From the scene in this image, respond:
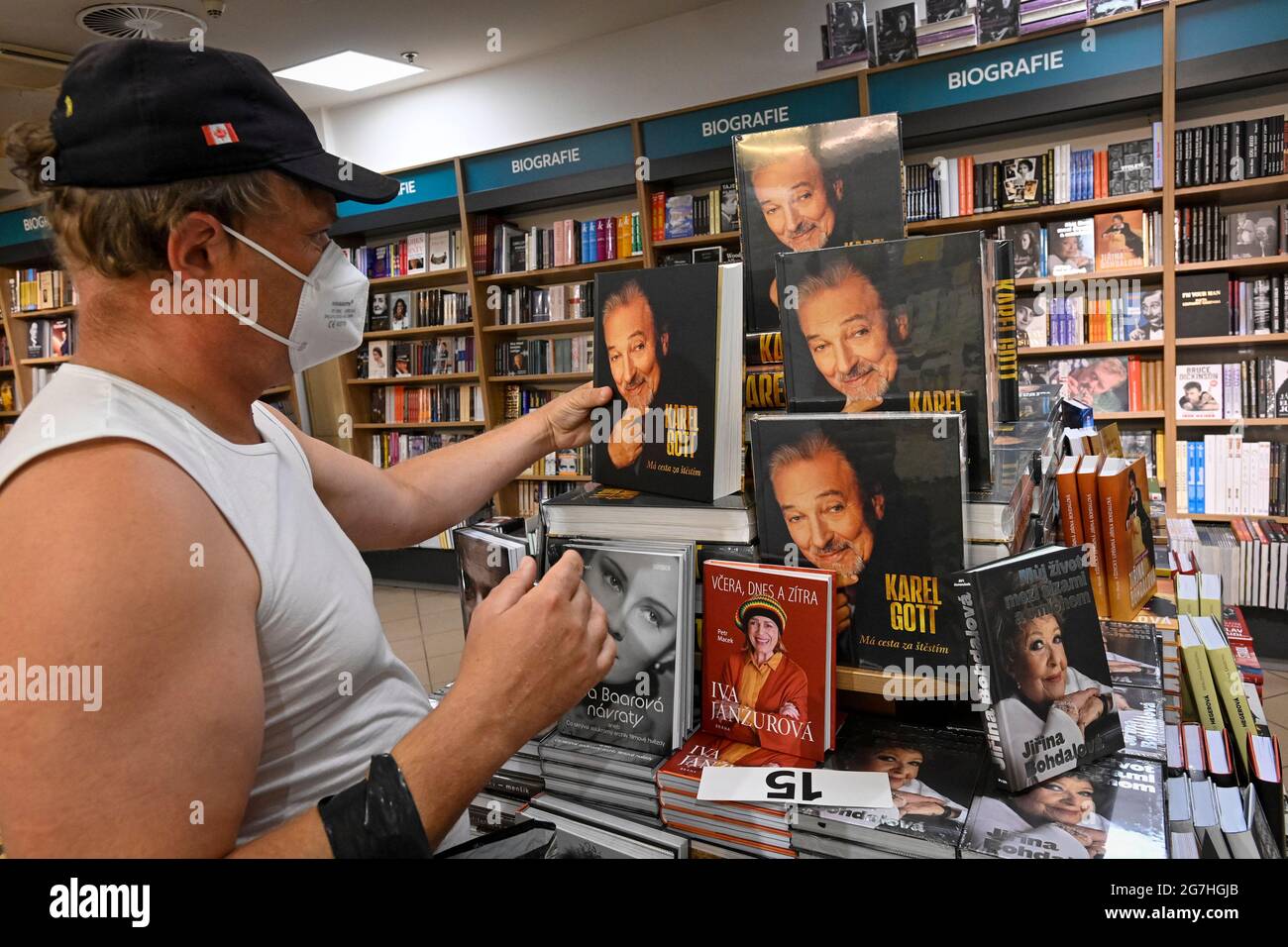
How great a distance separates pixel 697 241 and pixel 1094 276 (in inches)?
82.9

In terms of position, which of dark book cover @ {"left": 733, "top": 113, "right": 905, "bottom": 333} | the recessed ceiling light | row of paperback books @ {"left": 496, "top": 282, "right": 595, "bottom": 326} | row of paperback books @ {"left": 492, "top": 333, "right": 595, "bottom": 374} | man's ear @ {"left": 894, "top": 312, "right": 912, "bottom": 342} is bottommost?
man's ear @ {"left": 894, "top": 312, "right": 912, "bottom": 342}

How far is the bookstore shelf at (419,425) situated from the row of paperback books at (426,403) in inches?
1.0

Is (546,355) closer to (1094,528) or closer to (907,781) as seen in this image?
(1094,528)

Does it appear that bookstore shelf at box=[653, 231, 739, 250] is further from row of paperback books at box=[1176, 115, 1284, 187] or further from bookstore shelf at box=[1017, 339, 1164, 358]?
row of paperback books at box=[1176, 115, 1284, 187]

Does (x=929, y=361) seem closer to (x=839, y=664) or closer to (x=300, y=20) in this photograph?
(x=839, y=664)

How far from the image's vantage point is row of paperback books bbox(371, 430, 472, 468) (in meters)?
5.77

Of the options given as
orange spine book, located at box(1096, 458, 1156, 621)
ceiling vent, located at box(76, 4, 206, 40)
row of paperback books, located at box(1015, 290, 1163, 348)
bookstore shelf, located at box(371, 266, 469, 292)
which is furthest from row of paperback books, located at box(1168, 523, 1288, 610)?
ceiling vent, located at box(76, 4, 206, 40)

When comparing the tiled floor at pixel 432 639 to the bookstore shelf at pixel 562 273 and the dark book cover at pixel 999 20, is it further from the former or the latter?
the dark book cover at pixel 999 20

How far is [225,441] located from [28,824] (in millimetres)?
399

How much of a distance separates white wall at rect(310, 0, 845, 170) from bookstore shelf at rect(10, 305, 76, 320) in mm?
2468

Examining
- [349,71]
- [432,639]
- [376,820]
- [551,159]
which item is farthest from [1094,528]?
[349,71]

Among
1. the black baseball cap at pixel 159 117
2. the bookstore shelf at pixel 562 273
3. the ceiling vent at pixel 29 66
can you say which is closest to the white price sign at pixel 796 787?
the black baseball cap at pixel 159 117

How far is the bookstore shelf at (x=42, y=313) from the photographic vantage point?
6.07 m

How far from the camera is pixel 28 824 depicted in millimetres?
572
